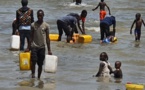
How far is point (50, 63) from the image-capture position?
10.6 meters

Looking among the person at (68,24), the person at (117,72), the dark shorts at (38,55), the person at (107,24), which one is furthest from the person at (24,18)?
the person at (107,24)

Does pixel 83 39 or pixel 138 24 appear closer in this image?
pixel 83 39

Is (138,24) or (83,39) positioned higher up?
(138,24)

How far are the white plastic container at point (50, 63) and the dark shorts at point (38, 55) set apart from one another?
25 centimetres

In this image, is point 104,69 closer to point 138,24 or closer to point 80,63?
point 80,63

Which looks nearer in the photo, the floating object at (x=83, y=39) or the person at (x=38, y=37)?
the person at (x=38, y=37)

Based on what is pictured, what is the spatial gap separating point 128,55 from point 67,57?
6.28 ft

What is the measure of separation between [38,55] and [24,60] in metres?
0.66

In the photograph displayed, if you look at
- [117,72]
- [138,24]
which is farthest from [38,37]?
[138,24]

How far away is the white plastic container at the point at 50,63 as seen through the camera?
1048 cm

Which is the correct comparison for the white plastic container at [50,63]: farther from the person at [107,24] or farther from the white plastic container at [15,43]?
the person at [107,24]

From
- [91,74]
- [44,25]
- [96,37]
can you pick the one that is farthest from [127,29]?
[44,25]

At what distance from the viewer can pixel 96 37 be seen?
17953mm

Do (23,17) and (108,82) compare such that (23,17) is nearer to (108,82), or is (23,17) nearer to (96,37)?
(108,82)
